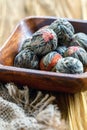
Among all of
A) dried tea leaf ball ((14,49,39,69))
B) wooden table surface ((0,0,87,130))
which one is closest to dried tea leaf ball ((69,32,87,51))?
dried tea leaf ball ((14,49,39,69))

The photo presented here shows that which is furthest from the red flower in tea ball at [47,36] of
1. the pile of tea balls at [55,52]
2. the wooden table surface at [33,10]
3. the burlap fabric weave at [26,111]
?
the wooden table surface at [33,10]

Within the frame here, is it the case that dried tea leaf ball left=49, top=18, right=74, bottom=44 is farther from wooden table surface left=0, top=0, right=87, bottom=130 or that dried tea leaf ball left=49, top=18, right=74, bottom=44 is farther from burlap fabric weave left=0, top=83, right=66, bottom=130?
wooden table surface left=0, top=0, right=87, bottom=130

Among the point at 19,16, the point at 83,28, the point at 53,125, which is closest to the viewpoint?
the point at 53,125

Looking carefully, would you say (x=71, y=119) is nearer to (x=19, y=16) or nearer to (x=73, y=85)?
(x=73, y=85)

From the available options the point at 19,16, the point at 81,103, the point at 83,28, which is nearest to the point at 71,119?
the point at 81,103

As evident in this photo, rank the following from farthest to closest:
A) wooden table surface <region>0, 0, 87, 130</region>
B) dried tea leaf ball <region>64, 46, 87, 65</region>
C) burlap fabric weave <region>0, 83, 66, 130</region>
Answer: wooden table surface <region>0, 0, 87, 130</region> → dried tea leaf ball <region>64, 46, 87, 65</region> → burlap fabric weave <region>0, 83, 66, 130</region>

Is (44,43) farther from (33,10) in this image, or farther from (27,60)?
(33,10)

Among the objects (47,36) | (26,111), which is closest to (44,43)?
(47,36)
